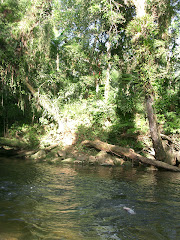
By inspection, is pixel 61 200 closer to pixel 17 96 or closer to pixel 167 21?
pixel 17 96

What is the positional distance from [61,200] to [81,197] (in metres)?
0.48

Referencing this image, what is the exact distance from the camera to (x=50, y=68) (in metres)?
14.6

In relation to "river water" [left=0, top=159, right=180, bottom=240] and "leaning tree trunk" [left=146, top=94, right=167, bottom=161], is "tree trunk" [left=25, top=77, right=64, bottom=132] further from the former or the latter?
"river water" [left=0, top=159, right=180, bottom=240]

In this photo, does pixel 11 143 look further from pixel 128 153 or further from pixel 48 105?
pixel 128 153

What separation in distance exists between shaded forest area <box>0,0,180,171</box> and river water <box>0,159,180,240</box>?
497 centimetres

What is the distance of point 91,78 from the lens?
1560cm

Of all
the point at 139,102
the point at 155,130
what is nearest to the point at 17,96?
the point at 139,102

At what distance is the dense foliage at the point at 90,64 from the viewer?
1032 centimetres

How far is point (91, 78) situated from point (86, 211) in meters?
12.8

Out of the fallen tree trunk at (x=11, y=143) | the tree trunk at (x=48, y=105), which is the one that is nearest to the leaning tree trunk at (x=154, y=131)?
the tree trunk at (x=48, y=105)

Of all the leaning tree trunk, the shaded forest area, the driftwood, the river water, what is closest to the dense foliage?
the shaded forest area

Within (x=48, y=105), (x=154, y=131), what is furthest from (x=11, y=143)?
(x=154, y=131)

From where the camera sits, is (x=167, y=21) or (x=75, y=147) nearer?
(x=75, y=147)

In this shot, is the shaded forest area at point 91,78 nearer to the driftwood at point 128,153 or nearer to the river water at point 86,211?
the driftwood at point 128,153
